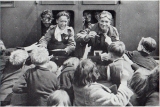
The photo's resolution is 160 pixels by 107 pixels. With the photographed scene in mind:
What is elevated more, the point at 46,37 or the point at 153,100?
the point at 46,37

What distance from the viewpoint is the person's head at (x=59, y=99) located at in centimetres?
402

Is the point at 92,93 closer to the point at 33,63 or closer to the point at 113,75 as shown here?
the point at 113,75

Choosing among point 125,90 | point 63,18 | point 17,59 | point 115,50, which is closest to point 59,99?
point 17,59

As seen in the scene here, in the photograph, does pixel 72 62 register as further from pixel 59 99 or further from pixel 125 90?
pixel 125 90

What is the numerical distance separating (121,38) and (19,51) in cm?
164

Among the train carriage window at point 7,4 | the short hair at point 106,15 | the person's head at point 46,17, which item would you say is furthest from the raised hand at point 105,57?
the train carriage window at point 7,4

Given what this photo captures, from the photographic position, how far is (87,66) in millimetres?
4051

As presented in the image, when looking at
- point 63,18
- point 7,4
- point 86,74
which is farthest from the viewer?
point 7,4

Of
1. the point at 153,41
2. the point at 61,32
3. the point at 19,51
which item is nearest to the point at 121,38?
the point at 153,41

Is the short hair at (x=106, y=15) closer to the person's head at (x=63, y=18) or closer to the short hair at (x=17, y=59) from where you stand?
the person's head at (x=63, y=18)

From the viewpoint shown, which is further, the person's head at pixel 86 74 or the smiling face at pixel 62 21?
the smiling face at pixel 62 21

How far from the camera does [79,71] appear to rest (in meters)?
4.05

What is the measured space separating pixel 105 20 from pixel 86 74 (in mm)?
904

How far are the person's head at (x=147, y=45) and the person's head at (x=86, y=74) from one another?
0.80m
